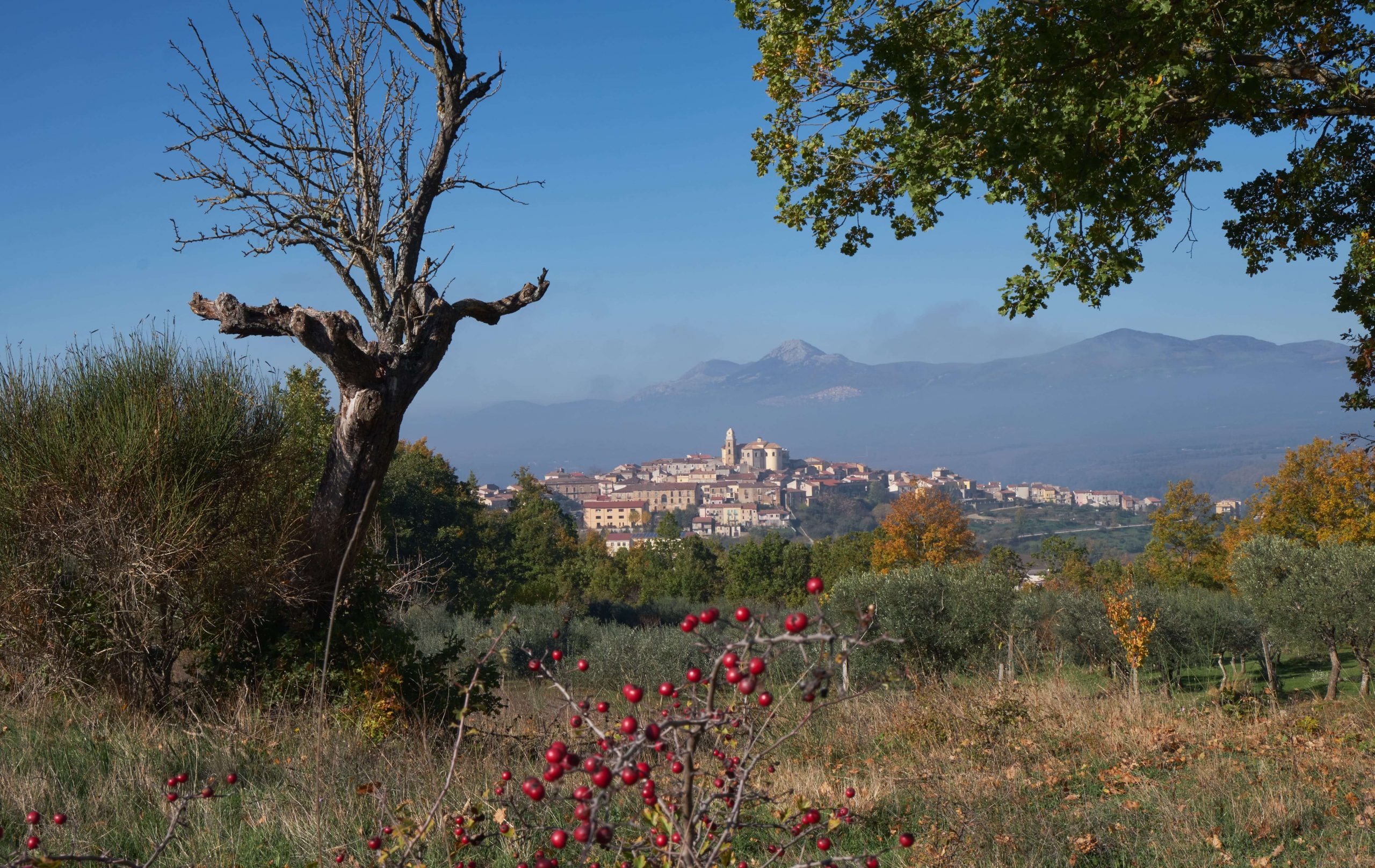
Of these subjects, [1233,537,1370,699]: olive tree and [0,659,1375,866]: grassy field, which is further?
[1233,537,1370,699]: olive tree

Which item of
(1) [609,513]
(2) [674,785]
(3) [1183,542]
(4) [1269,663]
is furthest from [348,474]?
(1) [609,513]

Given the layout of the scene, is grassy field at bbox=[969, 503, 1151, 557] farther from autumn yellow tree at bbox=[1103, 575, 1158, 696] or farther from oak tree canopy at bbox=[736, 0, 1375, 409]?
oak tree canopy at bbox=[736, 0, 1375, 409]

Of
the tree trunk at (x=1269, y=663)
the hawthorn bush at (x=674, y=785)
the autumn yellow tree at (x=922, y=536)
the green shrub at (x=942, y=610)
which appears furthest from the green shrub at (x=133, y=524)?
the autumn yellow tree at (x=922, y=536)

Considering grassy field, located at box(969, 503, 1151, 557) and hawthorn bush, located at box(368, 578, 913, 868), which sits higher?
hawthorn bush, located at box(368, 578, 913, 868)

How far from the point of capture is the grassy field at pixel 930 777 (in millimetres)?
3688

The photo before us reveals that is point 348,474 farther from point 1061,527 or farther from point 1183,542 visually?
point 1061,527

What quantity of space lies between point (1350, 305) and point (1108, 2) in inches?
153

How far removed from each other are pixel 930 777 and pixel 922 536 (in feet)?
165

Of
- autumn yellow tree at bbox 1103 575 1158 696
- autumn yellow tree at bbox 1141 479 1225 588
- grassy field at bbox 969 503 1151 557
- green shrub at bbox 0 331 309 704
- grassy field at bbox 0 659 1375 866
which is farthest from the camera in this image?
grassy field at bbox 969 503 1151 557

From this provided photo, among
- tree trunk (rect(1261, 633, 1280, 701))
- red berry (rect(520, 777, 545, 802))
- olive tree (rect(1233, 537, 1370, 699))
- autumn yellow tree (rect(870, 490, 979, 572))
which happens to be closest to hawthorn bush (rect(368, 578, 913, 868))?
red berry (rect(520, 777, 545, 802))

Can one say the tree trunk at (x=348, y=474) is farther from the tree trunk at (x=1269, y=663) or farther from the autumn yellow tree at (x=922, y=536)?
the autumn yellow tree at (x=922, y=536)

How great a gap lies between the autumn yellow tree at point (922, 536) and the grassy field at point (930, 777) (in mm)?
43215

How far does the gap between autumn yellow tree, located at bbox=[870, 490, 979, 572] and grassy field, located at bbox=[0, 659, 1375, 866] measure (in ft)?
142

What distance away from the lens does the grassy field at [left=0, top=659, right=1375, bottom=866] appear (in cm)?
369
